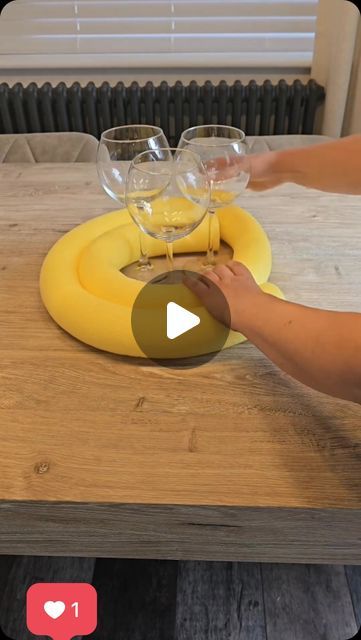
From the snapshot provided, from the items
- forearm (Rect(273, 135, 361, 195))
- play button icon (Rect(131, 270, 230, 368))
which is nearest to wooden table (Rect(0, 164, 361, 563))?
play button icon (Rect(131, 270, 230, 368))

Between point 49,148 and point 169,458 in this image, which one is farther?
point 49,148

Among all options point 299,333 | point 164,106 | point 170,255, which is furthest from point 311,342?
point 164,106

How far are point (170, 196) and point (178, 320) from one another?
24 cm

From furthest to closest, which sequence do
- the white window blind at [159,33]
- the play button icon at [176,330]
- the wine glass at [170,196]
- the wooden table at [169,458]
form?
the white window blind at [159,33], the wine glass at [170,196], the play button icon at [176,330], the wooden table at [169,458]

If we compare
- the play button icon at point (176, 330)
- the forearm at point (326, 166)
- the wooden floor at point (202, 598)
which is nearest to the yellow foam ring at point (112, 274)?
the play button icon at point (176, 330)

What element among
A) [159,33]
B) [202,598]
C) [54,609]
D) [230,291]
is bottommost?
[202,598]

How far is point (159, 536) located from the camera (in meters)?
0.60

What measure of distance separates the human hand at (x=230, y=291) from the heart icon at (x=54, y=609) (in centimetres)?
41

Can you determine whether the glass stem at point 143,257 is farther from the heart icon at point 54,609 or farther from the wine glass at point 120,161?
the heart icon at point 54,609

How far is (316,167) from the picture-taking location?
1.02m

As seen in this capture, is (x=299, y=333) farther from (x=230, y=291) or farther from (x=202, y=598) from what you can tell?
(x=202, y=598)

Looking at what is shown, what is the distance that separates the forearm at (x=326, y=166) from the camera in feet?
3.22

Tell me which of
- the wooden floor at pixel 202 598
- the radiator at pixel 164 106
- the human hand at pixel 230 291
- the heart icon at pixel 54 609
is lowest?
the wooden floor at pixel 202 598

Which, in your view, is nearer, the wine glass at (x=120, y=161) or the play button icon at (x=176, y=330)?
the play button icon at (x=176, y=330)
